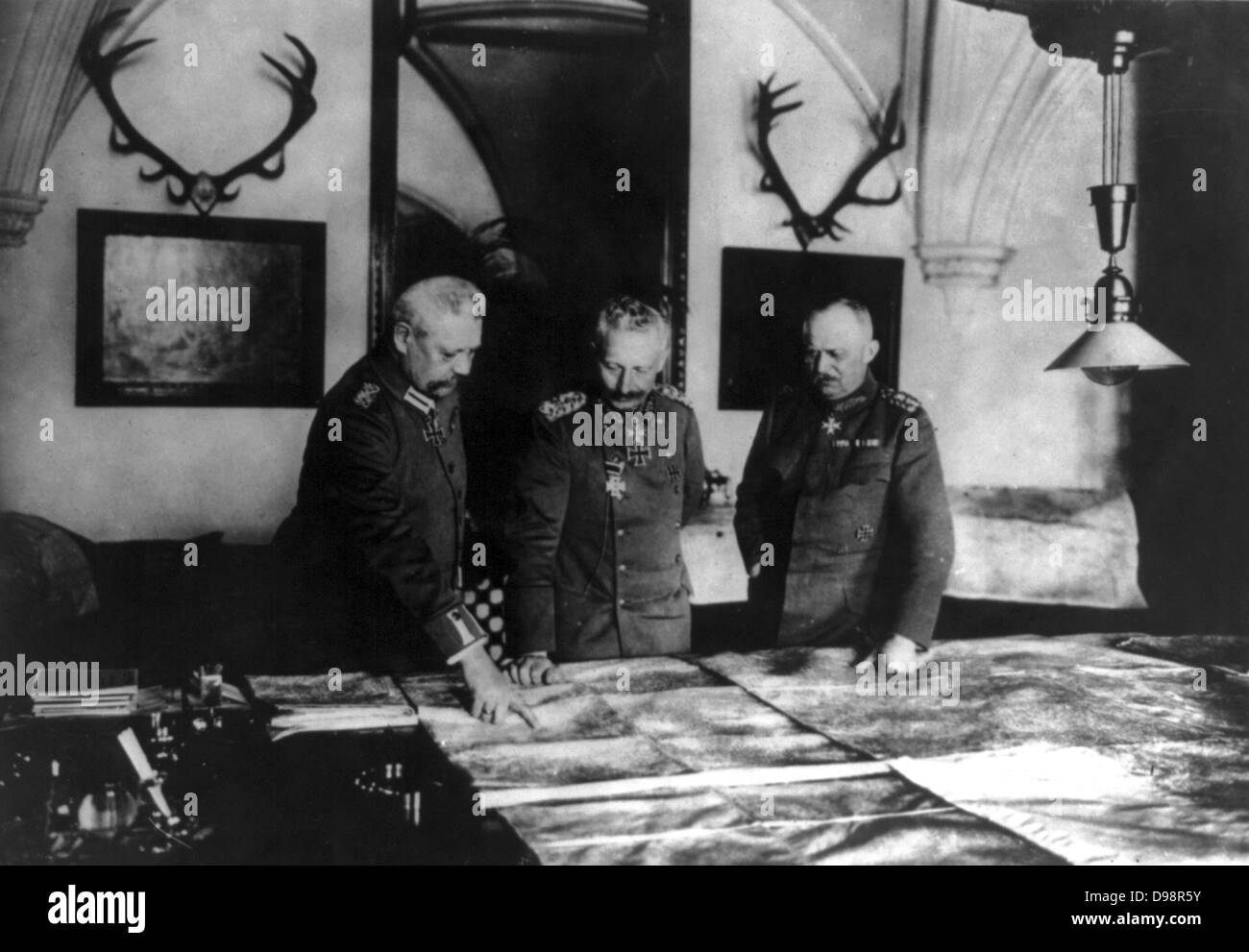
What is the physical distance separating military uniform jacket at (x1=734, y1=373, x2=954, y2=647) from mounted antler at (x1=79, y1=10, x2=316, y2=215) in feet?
4.26

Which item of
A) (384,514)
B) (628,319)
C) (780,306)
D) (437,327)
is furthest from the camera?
(780,306)

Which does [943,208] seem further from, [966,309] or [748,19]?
[748,19]

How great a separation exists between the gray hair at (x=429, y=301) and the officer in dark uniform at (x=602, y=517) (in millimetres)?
312

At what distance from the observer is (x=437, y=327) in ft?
8.92

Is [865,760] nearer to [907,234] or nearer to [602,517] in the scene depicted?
[602,517]

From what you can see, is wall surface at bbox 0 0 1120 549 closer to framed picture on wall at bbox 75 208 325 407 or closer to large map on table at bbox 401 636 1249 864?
framed picture on wall at bbox 75 208 325 407

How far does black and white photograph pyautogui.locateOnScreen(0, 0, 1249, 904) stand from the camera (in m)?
2.34

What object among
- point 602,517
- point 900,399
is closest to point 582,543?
point 602,517

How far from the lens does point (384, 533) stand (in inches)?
102

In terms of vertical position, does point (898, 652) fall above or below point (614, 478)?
below

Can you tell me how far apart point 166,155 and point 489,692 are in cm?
136

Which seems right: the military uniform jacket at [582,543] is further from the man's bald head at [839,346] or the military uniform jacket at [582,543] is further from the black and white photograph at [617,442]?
the man's bald head at [839,346]

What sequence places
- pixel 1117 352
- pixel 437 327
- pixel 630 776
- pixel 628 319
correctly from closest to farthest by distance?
pixel 630 776 → pixel 437 327 → pixel 628 319 → pixel 1117 352
